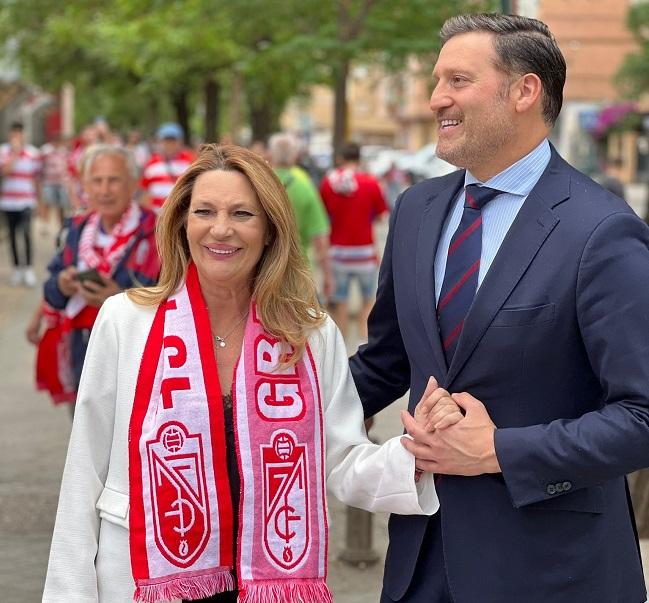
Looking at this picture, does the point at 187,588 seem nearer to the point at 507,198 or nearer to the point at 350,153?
the point at 507,198

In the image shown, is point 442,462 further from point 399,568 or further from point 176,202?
point 176,202

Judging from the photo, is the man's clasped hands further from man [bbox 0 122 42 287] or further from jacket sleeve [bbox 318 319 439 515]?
man [bbox 0 122 42 287]

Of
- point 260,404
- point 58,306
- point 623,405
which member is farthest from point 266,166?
point 58,306

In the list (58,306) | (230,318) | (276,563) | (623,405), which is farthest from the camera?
(58,306)

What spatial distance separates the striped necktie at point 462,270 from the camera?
9.45ft

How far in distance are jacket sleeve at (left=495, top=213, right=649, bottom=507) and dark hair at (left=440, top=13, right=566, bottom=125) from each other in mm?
354

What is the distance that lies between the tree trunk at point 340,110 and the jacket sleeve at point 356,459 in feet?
42.2

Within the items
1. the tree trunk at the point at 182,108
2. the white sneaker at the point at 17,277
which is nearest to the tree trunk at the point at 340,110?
the white sneaker at the point at 17,277

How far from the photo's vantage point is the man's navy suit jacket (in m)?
2.66

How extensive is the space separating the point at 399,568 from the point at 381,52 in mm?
14011

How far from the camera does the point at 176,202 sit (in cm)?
335

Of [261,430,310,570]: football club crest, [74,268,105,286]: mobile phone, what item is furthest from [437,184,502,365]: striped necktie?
[74,268,105,286]: mobile phone

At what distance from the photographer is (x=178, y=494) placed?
3154 millimetres

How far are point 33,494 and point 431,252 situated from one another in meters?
4.61
